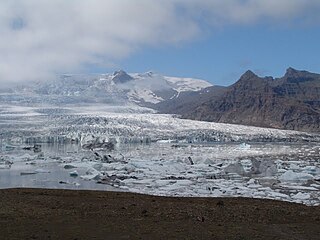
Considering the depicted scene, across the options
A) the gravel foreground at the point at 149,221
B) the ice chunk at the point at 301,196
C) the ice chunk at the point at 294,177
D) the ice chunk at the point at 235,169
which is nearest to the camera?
the gravel foreground at the point at 149,221

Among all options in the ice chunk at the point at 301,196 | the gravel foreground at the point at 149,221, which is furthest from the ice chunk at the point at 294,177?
the gravel foreground at the point at 149,221

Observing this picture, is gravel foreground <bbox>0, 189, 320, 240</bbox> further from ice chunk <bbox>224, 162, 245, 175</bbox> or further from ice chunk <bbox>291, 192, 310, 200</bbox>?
ice chunk <bbox>224, 162, 245, 175</bbox>

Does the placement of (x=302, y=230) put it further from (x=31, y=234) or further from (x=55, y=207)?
(x=55, y=207)

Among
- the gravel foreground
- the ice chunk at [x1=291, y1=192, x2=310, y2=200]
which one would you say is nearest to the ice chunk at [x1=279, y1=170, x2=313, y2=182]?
the ice chunk at [x1=291, y1=192, x2=310, y2=200]

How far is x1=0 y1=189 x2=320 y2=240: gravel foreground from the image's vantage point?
899 cm

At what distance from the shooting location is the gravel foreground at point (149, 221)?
8.99m

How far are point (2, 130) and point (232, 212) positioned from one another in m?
98.6

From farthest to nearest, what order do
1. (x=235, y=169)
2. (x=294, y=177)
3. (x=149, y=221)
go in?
(x=235, y=169)
(x=294, y=177)
(x=149, y=221)

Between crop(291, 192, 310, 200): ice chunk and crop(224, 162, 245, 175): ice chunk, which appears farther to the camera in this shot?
crop(224, 162, 245, 175): ice chunk

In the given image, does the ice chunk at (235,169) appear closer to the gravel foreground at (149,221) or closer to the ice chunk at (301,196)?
the ice chunk at (301,196)

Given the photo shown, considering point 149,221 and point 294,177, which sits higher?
point 149,221

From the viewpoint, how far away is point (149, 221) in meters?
10.4

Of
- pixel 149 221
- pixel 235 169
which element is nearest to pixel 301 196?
pixel 149 221

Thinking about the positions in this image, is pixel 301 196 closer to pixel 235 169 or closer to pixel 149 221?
pixel 149 221
